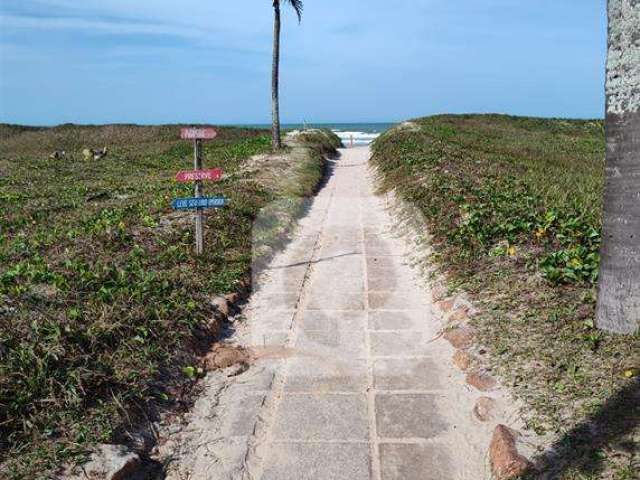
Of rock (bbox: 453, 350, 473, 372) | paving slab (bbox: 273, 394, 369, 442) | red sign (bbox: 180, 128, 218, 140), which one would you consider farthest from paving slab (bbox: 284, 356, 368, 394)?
red sign (bbox: 180, 128, 218, 140)

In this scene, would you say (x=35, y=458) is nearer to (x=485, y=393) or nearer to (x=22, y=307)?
(x=22, y=307)

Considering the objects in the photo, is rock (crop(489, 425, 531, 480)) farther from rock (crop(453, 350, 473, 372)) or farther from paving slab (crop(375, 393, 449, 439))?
rock (crop(453, 350, 473, 372))

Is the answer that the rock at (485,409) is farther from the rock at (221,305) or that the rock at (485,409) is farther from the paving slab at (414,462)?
the rock at (221,305)

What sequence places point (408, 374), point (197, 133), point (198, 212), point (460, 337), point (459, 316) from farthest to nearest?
point (198, 212)
point (197, 133)
point (459, 316)
point (460, 337)
point (408, 374)

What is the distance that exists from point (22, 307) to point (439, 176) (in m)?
8.90

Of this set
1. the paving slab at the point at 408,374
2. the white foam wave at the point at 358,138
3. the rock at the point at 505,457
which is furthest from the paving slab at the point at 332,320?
the white foam wave at the point at 358,138

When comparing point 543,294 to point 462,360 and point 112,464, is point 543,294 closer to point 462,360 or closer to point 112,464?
point 462,360

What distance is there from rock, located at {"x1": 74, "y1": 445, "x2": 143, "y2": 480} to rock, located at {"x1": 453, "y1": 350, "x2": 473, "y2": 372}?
278 centimetres

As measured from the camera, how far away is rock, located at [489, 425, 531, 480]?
3312mm

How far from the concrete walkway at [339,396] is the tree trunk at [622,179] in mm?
1417

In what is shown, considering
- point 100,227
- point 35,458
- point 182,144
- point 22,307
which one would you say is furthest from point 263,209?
point 182,144

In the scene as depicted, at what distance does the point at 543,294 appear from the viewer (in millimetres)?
5285

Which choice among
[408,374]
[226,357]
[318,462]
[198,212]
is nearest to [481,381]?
[408,374]

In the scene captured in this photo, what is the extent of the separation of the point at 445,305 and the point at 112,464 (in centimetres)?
388
